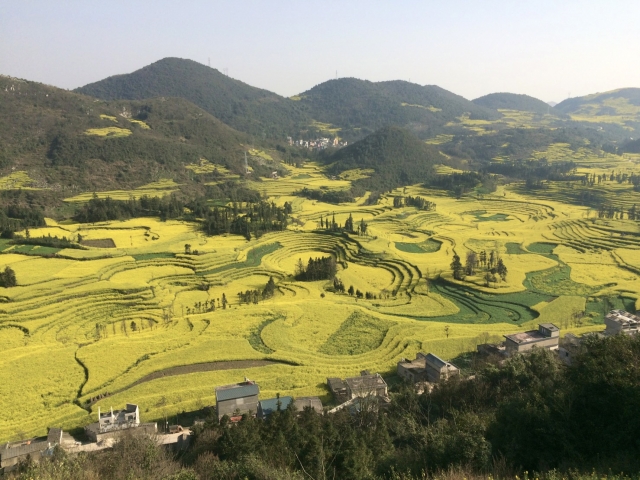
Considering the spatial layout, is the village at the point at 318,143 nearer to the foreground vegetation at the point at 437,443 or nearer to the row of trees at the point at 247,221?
the row of trees at the point at 247,221

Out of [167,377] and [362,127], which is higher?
[362,127]

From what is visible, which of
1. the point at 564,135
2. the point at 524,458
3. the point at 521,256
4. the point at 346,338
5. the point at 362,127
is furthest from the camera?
the point at 362,127

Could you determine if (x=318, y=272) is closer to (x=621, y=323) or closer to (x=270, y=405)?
(x=270, y=405)

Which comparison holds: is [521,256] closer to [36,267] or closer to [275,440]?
[275,440]

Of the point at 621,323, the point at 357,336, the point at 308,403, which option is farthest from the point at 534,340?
the point at 308,403

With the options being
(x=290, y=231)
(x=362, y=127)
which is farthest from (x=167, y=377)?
(x=362, y=127)

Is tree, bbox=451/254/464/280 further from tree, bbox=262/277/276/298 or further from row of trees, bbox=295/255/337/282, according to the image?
tree, bbox=262/277/276/298

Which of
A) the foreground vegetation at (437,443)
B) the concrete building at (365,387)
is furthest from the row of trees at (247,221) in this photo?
the foreground vegetation at (437,443)
